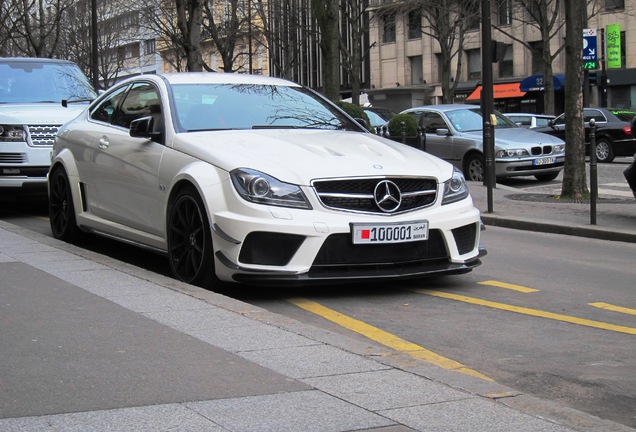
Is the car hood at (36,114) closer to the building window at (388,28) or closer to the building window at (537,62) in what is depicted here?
the building window at (537,62)

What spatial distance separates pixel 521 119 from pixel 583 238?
62.7 ft

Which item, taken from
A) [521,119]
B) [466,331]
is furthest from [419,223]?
[521,119]

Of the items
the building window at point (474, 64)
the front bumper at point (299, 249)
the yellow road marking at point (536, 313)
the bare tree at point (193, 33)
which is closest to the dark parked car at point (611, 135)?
the bare tree at point (193, 33)

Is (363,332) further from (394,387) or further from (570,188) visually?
(570,188)

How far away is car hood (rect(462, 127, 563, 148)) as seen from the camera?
1923cm

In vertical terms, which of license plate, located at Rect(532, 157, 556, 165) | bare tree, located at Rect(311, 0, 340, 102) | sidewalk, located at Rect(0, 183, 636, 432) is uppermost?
bare tree, located at Rect(311, 0, 340, 102)

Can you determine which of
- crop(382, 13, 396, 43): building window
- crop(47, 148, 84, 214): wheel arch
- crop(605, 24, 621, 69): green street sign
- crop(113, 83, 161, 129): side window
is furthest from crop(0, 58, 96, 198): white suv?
crop(382, 13, 396, 43): building window

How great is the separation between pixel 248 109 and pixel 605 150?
1993cm

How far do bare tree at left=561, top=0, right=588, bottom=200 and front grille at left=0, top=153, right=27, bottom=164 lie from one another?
7.84 m

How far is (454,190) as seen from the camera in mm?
7500

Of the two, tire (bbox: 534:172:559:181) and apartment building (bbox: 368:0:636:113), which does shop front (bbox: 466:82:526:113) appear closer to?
apartment building (bbox: 368:0:636:113)

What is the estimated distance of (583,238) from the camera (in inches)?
453

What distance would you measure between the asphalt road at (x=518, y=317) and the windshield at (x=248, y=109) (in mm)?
1435

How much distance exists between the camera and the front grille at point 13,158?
12398 mm
